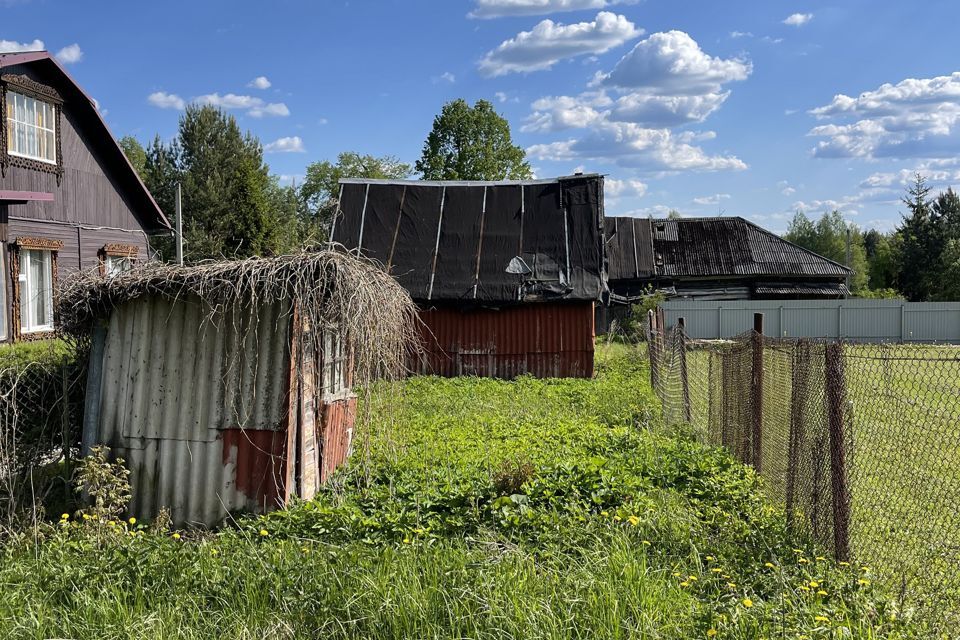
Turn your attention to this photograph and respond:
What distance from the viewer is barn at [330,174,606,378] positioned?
18.2 m

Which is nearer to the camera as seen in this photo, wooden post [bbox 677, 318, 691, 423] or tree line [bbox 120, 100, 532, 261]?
wooden post [bbox 677, 318, 691, 423]

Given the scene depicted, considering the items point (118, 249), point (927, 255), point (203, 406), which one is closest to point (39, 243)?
point (118, 249)

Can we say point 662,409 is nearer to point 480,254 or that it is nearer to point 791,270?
point 480,254

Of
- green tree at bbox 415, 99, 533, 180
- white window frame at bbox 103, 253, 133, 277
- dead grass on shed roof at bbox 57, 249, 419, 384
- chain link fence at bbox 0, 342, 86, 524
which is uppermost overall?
green tree at bbox 415, 99, 533, 180

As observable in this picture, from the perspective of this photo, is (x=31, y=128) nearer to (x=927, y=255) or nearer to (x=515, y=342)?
(x=515, y=342)

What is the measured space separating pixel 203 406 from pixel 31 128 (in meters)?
13.0

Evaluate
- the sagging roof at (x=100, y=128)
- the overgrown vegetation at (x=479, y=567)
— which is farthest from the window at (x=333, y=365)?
the sagging roof at (x=100, y=128)

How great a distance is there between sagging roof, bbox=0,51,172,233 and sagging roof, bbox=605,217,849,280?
20.5 m

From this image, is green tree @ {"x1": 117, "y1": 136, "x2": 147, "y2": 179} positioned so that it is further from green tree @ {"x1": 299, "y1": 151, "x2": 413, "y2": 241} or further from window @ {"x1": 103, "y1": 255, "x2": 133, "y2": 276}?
window @ {"x1": 103, "y1": 255, "x2": 133, "y2": 276}

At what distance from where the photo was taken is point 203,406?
7324 mm

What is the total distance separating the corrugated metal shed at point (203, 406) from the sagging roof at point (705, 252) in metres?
29.1

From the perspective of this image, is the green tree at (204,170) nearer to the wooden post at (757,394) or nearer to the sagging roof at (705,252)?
the sagging roof at (705,252)

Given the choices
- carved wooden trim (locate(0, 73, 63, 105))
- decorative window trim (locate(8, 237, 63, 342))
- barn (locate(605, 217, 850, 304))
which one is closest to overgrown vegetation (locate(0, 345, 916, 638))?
decorative window trim (locate(8, 237, 63, 342))

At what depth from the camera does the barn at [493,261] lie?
18.2 m
